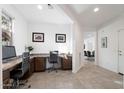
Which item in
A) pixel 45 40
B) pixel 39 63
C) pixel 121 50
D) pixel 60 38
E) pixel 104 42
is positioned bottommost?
pixel 39 63

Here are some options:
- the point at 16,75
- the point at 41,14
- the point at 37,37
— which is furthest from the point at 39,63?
the point at 16,75

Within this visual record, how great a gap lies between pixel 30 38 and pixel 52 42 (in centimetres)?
115

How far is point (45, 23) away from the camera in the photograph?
647cm

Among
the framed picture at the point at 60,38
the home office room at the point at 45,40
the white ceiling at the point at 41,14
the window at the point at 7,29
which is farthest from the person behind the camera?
the framed picture at the point at 60,38

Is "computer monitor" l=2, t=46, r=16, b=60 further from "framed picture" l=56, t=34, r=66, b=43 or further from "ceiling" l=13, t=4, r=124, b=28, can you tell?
"framed picture" l=56, t=34, r=66, b=43

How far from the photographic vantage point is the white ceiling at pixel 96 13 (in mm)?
4661

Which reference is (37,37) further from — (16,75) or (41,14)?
(16,75)

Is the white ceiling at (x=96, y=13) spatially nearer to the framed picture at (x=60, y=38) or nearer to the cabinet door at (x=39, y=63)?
the framed picture at (x=60, y=38)

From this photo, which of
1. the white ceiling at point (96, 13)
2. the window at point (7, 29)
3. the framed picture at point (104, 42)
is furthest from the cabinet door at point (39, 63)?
the framed picture at point (104, 42)

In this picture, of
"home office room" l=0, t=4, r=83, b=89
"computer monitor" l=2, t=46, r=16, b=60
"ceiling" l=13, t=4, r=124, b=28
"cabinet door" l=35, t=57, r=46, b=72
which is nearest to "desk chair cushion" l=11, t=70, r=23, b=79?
"computer monitor" l=2, t=46, r=16, b=60

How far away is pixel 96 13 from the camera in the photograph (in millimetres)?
5438

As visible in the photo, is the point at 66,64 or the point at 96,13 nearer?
the point at 96,13
